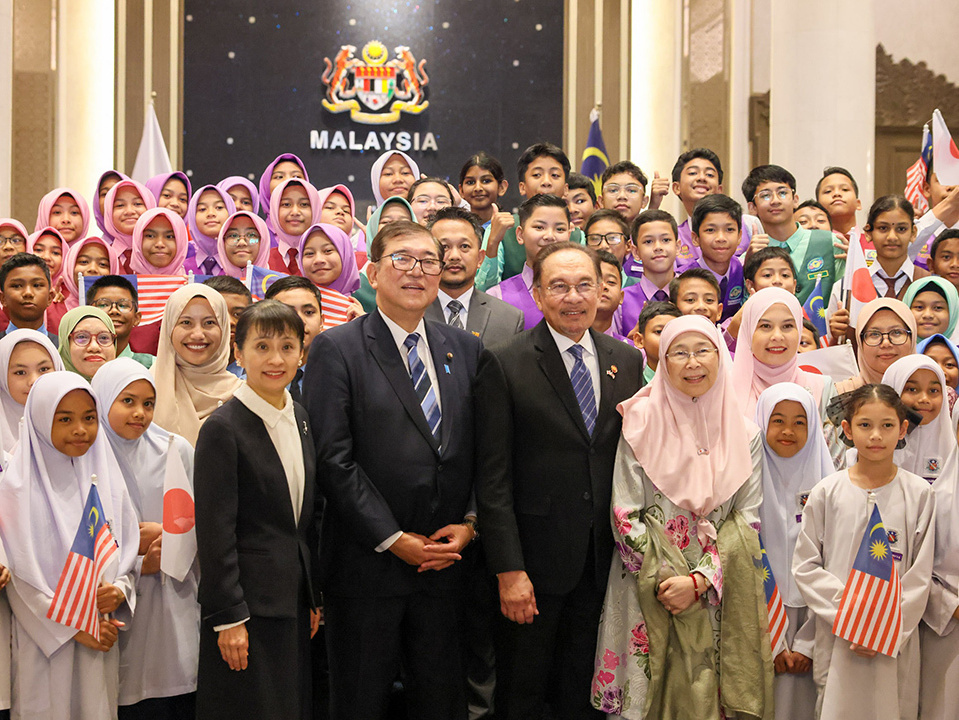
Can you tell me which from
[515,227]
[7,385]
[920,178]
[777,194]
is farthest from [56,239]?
[920,178]

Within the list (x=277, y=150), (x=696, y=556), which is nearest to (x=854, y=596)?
(x=696, y=556)

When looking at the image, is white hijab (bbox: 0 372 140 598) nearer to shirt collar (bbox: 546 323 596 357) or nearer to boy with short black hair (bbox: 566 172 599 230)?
shirt collar (bbox: 546 323 596 357)

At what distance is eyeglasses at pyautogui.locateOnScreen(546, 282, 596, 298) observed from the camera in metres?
3.73

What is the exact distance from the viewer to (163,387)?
407 cm

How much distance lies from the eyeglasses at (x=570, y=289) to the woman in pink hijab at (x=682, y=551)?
329 mm

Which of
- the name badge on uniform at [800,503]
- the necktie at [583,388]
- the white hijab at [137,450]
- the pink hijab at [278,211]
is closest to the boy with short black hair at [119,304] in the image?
the white hijab at [137,450]

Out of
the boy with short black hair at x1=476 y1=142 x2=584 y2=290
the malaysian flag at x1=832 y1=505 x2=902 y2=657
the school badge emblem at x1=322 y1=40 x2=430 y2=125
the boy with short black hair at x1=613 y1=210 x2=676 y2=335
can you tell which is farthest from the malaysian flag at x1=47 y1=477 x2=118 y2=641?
the school badge emblem at x1=322 y1=40 x2=430 y2=125

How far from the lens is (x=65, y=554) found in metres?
3.53

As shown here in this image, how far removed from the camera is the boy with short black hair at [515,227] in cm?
574

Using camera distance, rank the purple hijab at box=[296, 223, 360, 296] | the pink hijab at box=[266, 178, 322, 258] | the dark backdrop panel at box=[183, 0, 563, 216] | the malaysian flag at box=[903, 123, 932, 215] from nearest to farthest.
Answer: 1. the purple hijab at box=[296, 223, 360, 296]
2. the pink hijab at box=[266, 178, 322, 258]
3. the malaysian flag at box=[903, 123, 932, 215]
4. the dark backdrop panel at box=[183, 0, 563, 216]

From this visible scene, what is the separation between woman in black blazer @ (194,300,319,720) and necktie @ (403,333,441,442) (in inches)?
14.9

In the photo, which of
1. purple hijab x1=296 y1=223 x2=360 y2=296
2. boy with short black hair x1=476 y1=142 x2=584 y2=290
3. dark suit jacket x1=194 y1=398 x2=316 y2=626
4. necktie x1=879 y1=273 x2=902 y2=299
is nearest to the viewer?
dark suit jacket x1=194 y1=398 x2=316 y2=626

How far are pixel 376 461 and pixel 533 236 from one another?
74.8 inches

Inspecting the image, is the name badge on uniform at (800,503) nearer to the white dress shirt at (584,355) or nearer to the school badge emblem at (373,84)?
the white dress shirt at (584,355)
